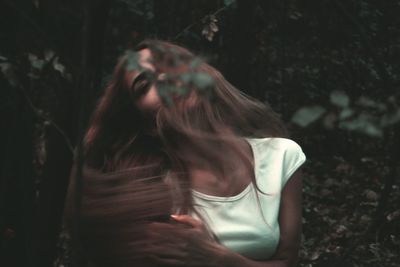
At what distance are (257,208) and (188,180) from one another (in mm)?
239

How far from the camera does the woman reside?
2.47 meters

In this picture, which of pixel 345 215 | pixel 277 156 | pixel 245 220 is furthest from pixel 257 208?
pixel 345 215

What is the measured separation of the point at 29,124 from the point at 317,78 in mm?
3806

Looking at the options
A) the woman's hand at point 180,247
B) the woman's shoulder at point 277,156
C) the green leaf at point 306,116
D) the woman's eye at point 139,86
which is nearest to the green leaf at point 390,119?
the green leaf at point 306,116

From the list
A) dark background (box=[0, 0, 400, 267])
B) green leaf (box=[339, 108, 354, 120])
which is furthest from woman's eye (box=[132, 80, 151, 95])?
green leaf (box=[339, 108, 354, 120])

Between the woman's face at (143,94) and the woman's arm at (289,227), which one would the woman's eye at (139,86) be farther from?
the woman's arm at (289,227)

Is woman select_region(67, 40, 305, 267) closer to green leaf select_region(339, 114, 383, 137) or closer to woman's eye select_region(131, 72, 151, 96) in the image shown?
woman's eye select_region(131, 72, 151, 96)

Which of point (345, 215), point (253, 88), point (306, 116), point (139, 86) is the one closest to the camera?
point (306, 116)

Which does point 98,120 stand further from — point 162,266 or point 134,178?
point 162,266

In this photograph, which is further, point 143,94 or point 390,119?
point 143,94

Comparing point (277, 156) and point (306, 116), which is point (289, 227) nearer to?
point (277, 156)

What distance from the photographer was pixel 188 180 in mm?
2803

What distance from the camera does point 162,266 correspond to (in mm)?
2449

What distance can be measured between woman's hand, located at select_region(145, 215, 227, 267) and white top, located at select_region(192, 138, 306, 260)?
19cm
